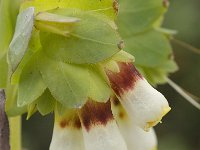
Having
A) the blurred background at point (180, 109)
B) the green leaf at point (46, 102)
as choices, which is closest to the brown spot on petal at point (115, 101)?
the green leaf at point (46, 102)

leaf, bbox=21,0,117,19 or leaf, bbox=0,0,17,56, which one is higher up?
leaf, bbox=21,0,117,19

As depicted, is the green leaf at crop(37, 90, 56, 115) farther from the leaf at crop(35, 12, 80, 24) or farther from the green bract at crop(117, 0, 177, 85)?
the green bract at crop(117, 0, 177, 85)

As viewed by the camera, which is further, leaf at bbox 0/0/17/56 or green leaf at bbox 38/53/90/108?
leaf at bbox 0/0/17/56

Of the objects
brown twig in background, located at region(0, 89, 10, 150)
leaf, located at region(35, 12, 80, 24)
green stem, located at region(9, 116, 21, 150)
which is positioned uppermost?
leaf, located at region(35, 12, 80, 24)

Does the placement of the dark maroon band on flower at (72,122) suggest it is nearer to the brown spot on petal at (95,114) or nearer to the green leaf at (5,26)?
the brown spot on petal at (95,114)

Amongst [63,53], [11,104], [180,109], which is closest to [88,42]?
[63,53]

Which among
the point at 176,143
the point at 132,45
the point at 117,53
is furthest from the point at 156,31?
the point at 176,143

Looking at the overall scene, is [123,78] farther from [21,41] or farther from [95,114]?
[21,41]

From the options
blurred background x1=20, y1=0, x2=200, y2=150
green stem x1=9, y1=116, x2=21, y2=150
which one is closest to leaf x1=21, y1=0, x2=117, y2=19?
green stem x1=9, y1=116, x2=21, y2=150
